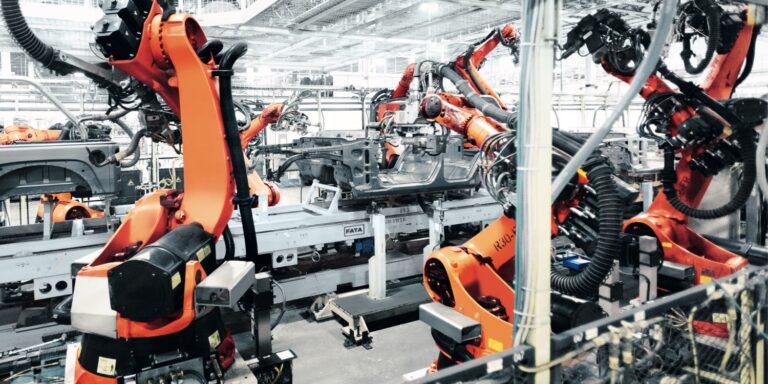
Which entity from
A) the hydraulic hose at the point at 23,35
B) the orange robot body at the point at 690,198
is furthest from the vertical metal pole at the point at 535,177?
the orange robot body at the point at 690,198

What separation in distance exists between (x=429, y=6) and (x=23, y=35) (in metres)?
5.48

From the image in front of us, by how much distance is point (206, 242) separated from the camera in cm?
282

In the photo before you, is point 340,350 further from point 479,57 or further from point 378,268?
point 479,57

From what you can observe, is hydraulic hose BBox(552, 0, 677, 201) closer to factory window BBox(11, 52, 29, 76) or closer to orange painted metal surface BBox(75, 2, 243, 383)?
orange painted metal surface BBox(75, 2, 243, 383)

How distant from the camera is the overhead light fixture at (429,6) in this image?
22.5 feet

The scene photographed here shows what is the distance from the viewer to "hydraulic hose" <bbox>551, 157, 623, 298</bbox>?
238 centimetres

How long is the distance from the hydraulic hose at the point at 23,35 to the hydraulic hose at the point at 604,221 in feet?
9.06

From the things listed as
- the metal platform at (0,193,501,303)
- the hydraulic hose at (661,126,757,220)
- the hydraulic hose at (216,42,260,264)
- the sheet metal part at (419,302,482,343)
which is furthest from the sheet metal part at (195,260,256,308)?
the hydraulic hose at (661,126,757,220)

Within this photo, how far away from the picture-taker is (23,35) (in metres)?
2.48

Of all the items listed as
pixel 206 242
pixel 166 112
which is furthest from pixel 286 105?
pixel 206 242

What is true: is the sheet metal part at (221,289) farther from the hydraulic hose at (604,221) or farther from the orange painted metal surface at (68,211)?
the orange painted metal surface at (68,211)

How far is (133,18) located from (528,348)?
2.49m

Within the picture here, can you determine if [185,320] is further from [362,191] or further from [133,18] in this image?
[362,191]

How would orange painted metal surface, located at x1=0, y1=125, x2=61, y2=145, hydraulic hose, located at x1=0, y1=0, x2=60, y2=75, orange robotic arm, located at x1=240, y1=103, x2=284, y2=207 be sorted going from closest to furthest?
1. hydraulic hose, located at x1=0, y1=0, x2=60, y2=75
2. orange robotic arm, located at x1=240, y1=103, x2=284, y2=207
3. orange painted metal surface, located at x1=0, y1=125, x2=61, y2=145
